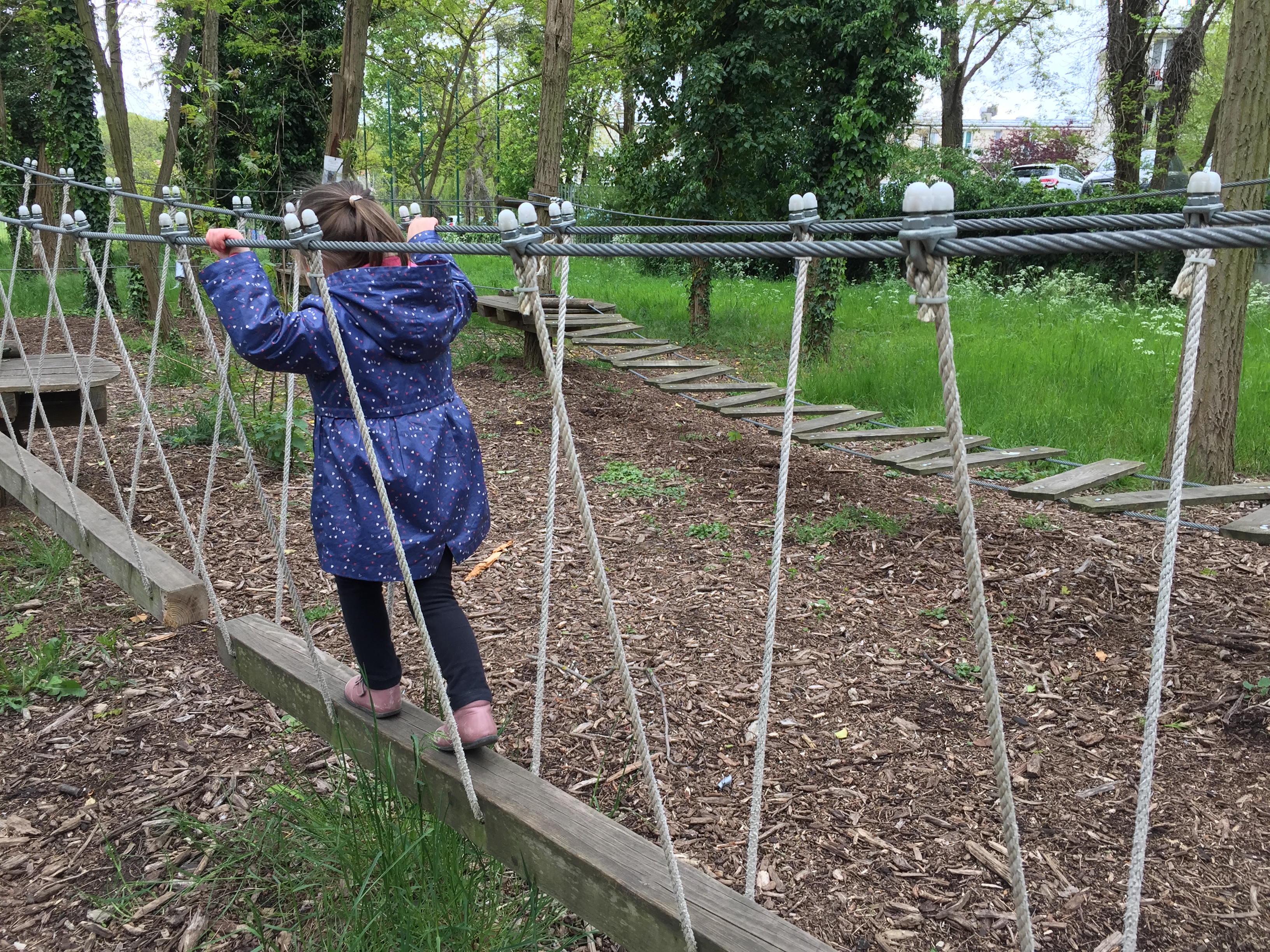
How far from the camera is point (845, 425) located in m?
4.74

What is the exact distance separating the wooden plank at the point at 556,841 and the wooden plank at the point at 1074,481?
235 centimetres

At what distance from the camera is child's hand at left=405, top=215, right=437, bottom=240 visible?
1.76 m

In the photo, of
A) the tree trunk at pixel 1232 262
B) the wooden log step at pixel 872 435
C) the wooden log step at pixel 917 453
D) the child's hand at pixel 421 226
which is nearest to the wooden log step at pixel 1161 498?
the wooden log step at pixel 917 453

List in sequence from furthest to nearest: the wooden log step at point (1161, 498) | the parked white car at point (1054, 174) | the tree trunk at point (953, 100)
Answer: the tree trunk at point (953, 100), the parked white car at point (1054, 174), the wooden log step at point (1161, 498)

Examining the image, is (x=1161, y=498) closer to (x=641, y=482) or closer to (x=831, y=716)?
(x=831, y=716)

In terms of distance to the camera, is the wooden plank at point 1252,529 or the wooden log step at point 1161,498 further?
the wooden log step at point 1161,498

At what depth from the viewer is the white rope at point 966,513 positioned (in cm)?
79

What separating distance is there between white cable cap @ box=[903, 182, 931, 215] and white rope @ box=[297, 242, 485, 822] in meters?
0.89

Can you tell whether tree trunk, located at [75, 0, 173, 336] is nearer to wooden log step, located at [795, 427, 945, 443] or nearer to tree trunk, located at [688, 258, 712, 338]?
tree trunk, located at [688, 258, 712, 338]

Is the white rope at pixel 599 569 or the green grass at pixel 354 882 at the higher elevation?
the white rope at pixel 599 569

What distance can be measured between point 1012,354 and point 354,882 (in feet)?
19.3

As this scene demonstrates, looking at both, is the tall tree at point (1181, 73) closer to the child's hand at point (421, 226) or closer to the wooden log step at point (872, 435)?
the wooden log step at point (872, 435)

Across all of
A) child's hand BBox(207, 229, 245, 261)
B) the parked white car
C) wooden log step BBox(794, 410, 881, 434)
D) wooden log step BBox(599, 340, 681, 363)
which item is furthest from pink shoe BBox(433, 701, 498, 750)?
the parked white car

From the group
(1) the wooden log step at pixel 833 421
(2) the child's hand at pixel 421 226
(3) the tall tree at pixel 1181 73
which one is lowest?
(1) the wooden log step at pixel 833 421
